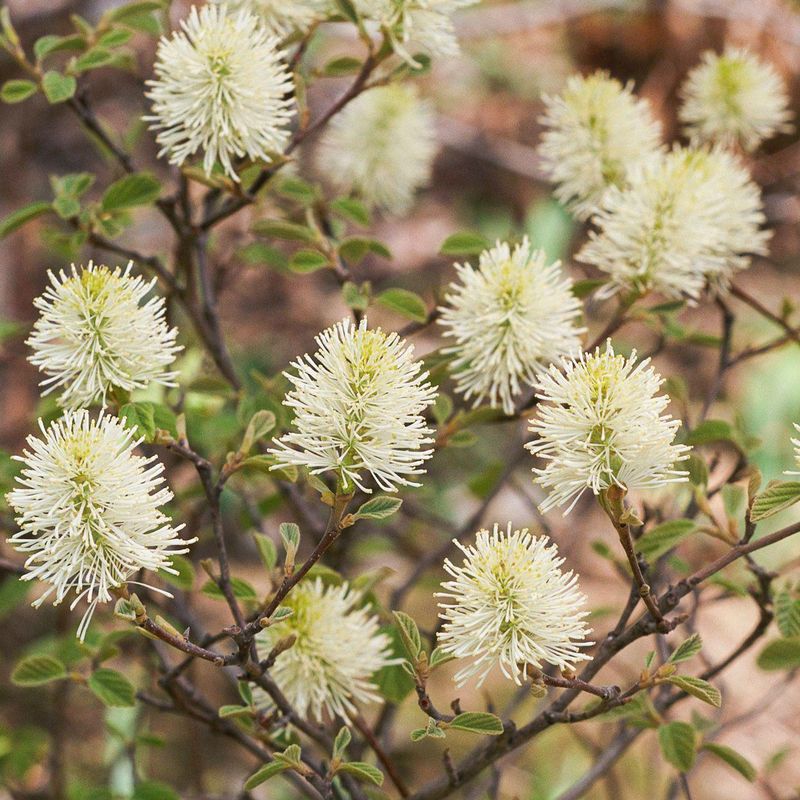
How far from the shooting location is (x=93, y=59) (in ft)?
3.07

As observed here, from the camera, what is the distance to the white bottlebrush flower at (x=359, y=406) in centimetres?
62

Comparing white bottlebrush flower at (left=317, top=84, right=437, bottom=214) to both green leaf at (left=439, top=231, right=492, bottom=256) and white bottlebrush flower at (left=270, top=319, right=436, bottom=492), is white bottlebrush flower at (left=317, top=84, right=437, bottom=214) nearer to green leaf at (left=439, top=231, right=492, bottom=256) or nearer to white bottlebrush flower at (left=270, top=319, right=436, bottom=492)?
green leaf at (left=439, top=231, right=492, bottom=256)

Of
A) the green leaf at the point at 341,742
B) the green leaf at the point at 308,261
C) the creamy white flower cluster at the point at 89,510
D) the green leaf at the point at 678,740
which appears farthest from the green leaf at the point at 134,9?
the green leaf at the point at 678,740

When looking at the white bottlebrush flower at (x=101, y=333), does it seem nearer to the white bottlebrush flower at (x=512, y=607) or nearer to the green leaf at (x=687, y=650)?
the white bottlebrush flower at (x=512, y=607)

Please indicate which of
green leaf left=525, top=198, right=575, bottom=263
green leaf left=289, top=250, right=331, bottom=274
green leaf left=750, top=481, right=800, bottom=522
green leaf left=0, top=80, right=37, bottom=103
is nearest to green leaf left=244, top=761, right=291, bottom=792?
green leaf left=750, top=481, right=800, bottom=522

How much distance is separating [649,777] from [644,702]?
98 centimetres

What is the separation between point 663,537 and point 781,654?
225mm

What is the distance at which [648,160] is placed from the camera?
99 centimetres

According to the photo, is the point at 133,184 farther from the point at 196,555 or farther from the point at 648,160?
the point at 196,555

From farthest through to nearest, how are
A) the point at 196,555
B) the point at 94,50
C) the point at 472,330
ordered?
1. the point at 196,555
2. the point at 94,50
3. the point at 472,330

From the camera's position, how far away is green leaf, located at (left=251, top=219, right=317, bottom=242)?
96 cm

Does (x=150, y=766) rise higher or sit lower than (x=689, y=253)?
lower

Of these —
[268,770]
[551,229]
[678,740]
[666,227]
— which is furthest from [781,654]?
[551,229]

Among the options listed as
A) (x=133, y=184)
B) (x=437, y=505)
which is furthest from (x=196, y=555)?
(x=133, y=184)
